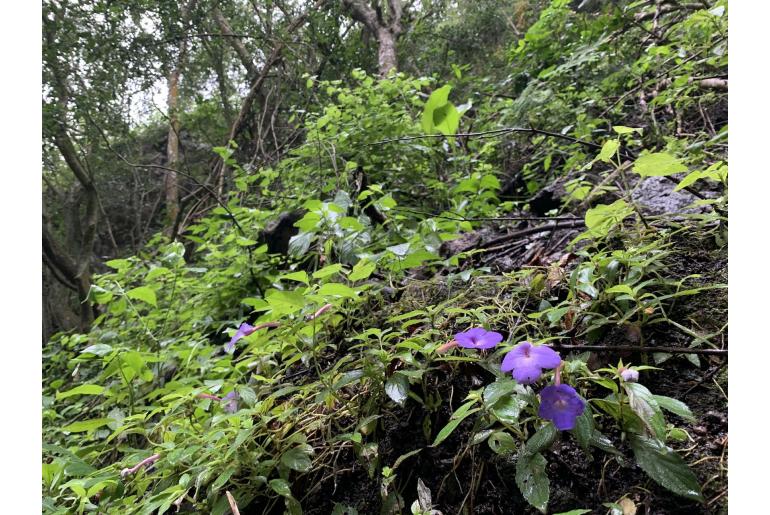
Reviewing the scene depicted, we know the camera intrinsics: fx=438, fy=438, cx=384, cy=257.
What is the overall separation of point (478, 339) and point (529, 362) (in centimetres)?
13

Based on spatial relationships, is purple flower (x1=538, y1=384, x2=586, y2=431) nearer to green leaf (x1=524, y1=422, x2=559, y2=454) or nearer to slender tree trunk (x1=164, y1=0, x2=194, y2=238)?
green leaf (x1=524, y1=422, x2=559, y2=454)

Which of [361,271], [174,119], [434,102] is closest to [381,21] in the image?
[174,119]

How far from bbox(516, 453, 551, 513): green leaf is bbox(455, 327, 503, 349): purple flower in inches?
6.8

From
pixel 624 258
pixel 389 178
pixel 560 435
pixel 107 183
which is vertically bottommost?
pixel 560 435

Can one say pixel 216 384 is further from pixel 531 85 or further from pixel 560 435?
pixel 531 85

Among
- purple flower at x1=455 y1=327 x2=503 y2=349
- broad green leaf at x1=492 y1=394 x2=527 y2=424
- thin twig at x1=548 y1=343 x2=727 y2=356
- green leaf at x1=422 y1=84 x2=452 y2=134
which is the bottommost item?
thin twig at x1=548 y1=343 x2=727 y2=356

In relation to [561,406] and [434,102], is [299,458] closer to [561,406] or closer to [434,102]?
[561,406]

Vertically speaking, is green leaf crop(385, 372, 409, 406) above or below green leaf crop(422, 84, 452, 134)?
below

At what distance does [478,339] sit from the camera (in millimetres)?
731

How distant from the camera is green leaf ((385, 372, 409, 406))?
2.45ft

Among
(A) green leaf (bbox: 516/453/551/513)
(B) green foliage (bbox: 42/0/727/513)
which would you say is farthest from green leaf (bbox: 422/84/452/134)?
(A) green leaf (bbox: 516/453/551/513)

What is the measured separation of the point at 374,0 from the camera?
5.09m

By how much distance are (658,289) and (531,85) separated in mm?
2419

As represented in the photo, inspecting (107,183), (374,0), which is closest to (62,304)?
(107,183)
